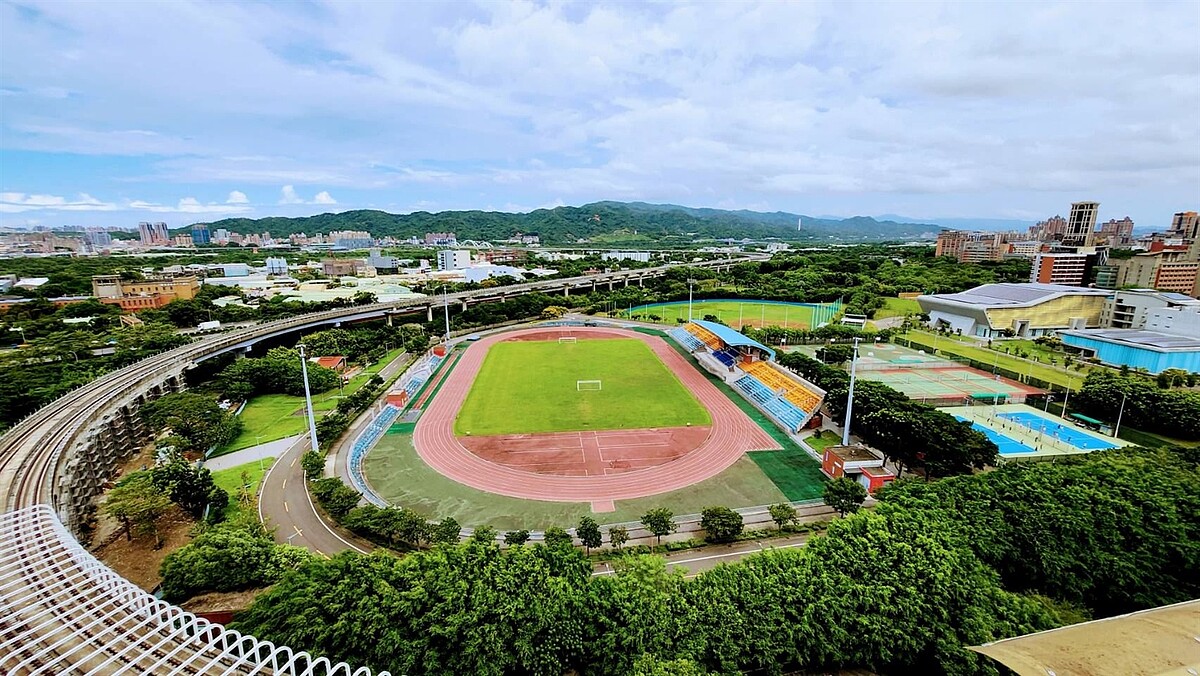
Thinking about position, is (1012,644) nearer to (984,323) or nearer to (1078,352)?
(1078,352)

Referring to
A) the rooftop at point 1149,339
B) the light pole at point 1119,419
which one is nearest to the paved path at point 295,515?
the light pole at point 1119,419

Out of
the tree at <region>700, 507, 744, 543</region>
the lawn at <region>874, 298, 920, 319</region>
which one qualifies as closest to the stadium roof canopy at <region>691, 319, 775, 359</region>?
the tree at <region>700, 507, 744, 543</region>

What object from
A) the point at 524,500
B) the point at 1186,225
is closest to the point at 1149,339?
the point at 524,500

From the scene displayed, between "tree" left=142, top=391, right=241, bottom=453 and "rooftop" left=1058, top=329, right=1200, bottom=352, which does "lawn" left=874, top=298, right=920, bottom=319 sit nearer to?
"rooftop" left=1058, top=329, right=1200, bottom=352

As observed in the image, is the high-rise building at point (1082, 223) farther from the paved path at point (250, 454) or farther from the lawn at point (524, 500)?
the paved path at point (250, 454)

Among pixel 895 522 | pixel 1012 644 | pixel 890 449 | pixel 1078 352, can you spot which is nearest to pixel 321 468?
pixel 895 522

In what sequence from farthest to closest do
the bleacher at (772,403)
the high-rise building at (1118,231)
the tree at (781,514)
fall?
the high-rise building at (1118,231) < the bleacher at (772,403) < the tree at (781,514)
